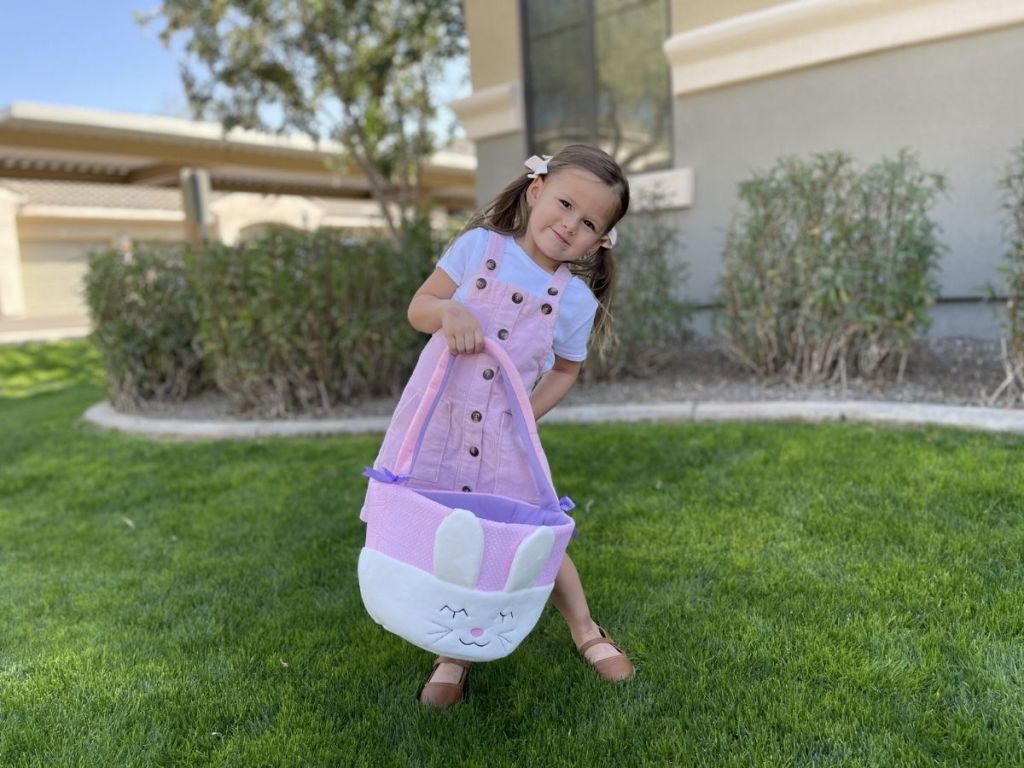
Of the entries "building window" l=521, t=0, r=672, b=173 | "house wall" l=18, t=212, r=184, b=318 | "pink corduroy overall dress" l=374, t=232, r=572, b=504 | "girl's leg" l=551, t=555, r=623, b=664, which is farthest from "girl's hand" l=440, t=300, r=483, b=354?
"house wall" l=18, t=212, r=184, b=318

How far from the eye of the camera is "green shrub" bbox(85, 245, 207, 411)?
5.62 metres

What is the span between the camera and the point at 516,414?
1.86m

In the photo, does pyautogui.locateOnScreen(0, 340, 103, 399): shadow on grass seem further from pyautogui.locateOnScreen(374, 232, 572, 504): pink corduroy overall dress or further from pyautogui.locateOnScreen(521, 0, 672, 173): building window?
pyautogui.locateOnScreen(374, 232, 572, 504): pink corduroy overall dress

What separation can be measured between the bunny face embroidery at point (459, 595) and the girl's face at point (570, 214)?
72cm

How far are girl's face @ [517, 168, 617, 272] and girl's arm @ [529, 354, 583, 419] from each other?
0.96 feet

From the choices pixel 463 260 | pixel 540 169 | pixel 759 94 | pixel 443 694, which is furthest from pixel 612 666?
pixel 759 94

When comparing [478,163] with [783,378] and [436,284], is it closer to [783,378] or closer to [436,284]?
[783,378]

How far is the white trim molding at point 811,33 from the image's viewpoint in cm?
494

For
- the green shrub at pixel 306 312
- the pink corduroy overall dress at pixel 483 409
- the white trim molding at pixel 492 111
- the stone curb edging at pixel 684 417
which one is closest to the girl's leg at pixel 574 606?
the pink corduroy overall dress at pixel 483 409

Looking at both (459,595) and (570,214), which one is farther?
(570,214)

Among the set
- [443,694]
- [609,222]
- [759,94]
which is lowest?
[443,694]

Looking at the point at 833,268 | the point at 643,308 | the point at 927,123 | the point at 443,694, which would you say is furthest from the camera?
the point at 927,123

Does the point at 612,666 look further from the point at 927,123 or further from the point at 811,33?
the point at 811,33

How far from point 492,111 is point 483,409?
6372 mm
